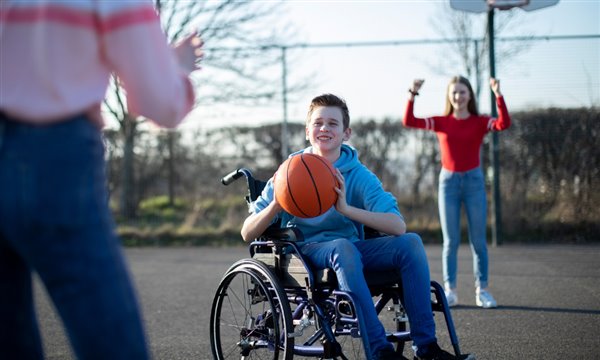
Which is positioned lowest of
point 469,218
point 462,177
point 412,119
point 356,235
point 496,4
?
point 469,218

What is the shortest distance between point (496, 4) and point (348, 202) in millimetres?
7475

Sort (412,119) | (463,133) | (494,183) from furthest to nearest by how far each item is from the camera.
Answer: (494,183)
(412,119)
(463,133)

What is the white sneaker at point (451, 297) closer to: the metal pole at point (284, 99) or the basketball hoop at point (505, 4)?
the basketball hoop at point (505, 4)

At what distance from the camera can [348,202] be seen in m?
4.21

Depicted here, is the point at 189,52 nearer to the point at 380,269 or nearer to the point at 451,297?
the point at 380,269

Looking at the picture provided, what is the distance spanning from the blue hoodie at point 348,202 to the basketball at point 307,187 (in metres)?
0.28

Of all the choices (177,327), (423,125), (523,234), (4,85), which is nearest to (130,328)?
(4,85)

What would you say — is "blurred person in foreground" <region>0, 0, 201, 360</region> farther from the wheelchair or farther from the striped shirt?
the wheelchair

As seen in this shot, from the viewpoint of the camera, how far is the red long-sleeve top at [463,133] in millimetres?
6758

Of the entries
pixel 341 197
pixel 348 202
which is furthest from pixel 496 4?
pixel 341 197

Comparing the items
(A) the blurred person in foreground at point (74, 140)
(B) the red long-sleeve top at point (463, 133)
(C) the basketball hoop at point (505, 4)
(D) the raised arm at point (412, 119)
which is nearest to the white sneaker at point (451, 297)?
(B) the red long-sleeve top at point (463, 133)

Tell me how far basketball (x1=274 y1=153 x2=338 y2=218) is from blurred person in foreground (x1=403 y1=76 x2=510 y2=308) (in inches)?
120

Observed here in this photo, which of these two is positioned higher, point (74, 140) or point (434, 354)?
point (74, 140)

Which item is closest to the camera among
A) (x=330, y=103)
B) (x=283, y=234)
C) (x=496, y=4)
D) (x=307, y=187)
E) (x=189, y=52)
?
(x=189, y=52)
